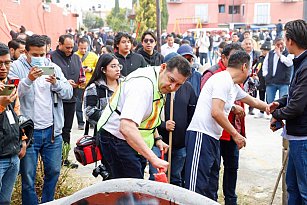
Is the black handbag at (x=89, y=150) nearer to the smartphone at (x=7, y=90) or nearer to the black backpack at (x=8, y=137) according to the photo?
the black backpack at (x=8, y=137)

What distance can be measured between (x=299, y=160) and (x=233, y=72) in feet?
3.31

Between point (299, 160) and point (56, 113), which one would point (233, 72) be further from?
point (56, 113)

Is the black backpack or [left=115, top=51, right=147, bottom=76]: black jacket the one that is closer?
the black backpack

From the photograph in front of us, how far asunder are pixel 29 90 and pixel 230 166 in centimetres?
230

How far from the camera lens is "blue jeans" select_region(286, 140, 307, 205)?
3.74 m

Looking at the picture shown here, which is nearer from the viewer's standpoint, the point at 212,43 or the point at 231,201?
the point at 231,201

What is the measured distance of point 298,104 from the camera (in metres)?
3.66

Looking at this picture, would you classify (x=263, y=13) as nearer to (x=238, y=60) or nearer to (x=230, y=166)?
(x=230, y=166)

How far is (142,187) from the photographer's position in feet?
6.13

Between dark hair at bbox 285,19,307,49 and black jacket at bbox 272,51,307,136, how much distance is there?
10cm

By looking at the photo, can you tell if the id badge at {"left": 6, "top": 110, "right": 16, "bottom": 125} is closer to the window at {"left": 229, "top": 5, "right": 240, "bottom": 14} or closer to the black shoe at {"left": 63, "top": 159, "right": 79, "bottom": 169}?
the black shoe at {"left": 63, "top": 159, "right": 79, "bottom": 169}

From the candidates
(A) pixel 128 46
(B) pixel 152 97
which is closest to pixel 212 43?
(A) pixel 128 46

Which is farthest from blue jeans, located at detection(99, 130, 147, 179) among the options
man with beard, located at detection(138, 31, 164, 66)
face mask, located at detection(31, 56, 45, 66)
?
man with beard, located at detection(138, 31, 164, 66)

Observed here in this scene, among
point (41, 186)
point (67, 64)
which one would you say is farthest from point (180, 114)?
point (67, 64)
